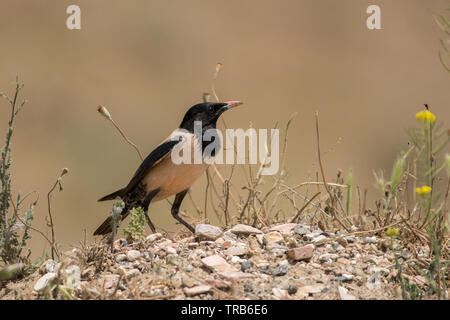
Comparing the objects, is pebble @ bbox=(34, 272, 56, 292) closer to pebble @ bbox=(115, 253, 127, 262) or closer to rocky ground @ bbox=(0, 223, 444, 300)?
rocky ground @ bbox=(0, 223, 444, 300)

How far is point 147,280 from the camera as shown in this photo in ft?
12.5

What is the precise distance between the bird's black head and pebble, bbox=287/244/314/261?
204cm

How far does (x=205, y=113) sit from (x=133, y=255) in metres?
2.02

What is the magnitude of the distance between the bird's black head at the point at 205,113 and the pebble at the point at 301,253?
6.70ft

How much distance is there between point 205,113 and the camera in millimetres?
5812

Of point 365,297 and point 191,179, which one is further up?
point 191,179

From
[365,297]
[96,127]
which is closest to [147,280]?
[365,297]

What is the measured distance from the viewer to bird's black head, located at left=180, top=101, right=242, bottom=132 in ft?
19.0

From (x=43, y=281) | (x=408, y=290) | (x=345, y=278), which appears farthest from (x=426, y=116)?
(x=43, y=281)

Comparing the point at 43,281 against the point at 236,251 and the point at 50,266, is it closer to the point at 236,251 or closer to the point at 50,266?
the point at 50,266

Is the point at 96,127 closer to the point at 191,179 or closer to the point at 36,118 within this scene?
the point at 36,118
